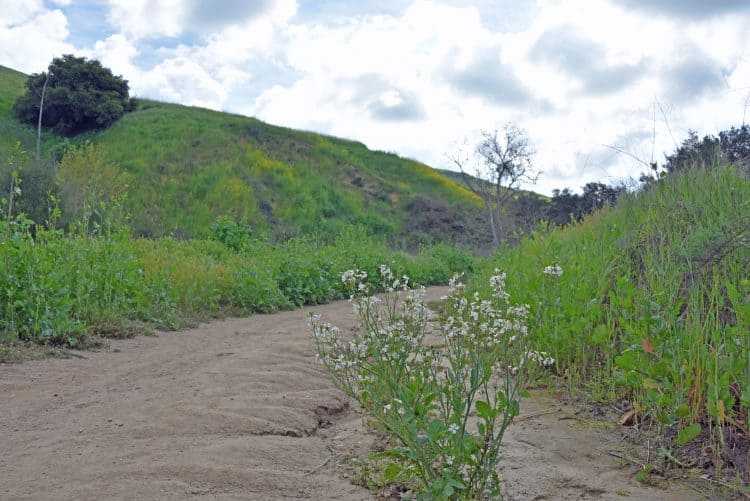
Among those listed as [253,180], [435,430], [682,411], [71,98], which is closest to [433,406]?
[435,430]

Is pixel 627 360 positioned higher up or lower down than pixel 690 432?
higher up

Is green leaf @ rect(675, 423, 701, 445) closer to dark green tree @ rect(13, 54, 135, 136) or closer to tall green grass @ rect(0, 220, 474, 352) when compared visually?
tall green grass @ rect(0, 220, 474, 352)

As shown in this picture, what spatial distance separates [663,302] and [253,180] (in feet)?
87.9

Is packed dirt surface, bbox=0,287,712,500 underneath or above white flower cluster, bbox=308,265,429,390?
underneath

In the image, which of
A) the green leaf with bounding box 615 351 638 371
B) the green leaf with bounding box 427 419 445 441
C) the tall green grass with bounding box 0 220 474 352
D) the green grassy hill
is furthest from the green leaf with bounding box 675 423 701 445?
the green grassy hill

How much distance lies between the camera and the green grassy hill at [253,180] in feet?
83.1

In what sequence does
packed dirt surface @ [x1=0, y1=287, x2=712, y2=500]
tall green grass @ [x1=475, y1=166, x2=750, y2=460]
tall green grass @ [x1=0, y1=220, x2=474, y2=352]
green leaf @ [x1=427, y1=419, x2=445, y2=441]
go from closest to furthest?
green leaf @ [x1=427, y1=419, x2=445, y2=441], packed dirt surface @ [x1=0, y1=287, x2=712, y2=500], tall green grass @ [x1=475, y1=166, x2=750, y2=460], tall green grass @ [x1=0, y1=220, x2=474, y2=352]

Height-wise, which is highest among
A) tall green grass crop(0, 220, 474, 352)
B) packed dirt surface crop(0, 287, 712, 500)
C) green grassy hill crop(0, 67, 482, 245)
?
green grassy hill crop(0, 67, 482, 245)

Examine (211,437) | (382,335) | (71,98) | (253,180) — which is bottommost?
(211,437)

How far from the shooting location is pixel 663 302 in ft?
12.4

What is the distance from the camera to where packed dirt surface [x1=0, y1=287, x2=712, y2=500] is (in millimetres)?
2748

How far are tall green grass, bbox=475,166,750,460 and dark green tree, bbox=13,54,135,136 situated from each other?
30.7 metres

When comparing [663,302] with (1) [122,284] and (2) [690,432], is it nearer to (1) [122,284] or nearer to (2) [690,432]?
(2) [690,432]

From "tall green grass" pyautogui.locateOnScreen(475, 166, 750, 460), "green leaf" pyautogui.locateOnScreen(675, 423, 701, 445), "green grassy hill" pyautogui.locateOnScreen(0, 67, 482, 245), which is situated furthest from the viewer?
"green grassy hill" pyautogui.locateOnScreen(0, 67, 482, 245)
